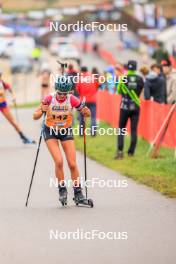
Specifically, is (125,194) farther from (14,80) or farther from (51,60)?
(51,60)

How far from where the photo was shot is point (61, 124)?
12500 millimetres

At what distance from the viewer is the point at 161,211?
39.2 ft

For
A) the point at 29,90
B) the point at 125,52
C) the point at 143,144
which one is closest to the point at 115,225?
the point at 143,144

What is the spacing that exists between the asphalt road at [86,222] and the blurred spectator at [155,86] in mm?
4584

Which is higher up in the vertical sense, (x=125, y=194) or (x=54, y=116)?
(x=54, y=116)

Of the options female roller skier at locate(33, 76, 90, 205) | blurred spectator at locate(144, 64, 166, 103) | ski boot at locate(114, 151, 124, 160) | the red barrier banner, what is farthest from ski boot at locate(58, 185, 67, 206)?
blurred spectator at locate(144, 64, 166, 103)

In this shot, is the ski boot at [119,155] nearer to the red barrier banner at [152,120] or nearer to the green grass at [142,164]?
the green grass at [142,164]

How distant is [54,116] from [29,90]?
45.6 metres

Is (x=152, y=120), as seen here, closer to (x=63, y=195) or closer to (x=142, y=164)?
(x=142, y=164)

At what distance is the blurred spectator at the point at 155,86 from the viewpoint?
68.7 feet

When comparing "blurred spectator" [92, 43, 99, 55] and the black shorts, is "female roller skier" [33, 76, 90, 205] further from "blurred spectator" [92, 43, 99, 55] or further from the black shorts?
"blurred spectator" [92, 43, 99, 55]

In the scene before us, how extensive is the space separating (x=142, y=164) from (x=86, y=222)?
607 centimetres

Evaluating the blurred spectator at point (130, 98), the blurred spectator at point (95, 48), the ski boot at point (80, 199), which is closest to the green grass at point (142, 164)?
the blurred spectator at point (130, 98)

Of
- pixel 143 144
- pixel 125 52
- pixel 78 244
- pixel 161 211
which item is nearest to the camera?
pixel 78 244
